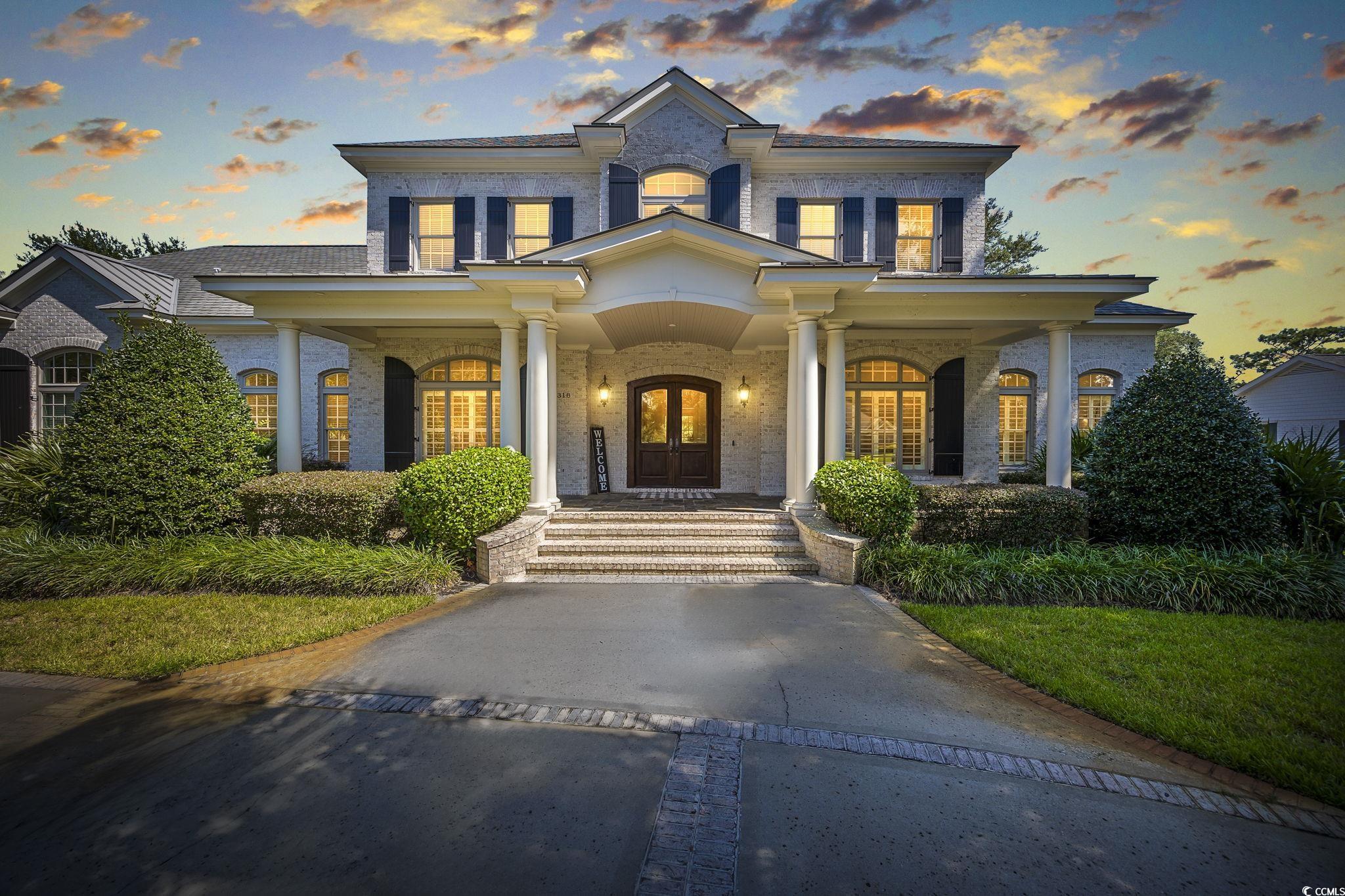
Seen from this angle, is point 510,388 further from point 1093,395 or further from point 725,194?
point 1093,395

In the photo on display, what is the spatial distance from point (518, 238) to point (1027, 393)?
12797 mm

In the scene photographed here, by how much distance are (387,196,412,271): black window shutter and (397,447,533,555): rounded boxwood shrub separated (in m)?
5.87

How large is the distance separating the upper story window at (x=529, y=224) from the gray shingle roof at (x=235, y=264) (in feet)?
16.4

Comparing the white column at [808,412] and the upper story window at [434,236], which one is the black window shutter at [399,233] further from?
the white column at [808,412]

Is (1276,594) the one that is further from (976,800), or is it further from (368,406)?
(368,406)

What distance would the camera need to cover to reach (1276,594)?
5.59m

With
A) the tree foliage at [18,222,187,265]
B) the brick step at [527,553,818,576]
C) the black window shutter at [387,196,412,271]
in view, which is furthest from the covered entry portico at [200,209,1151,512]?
the tree foliage at [18,222,187,265]

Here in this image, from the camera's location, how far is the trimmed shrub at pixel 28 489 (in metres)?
7.64

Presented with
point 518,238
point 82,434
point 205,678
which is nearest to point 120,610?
point 205,678

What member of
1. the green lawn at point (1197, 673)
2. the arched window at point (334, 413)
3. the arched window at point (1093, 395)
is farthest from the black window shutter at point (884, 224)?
the arched window at point (334, 413)

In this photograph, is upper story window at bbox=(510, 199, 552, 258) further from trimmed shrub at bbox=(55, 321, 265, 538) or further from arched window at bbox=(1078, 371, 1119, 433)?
arched window at bbox=(1078, 371, 1119, 433)

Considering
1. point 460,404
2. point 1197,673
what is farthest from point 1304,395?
point 460,404

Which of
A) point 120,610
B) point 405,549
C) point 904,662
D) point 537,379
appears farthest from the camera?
point 537,379

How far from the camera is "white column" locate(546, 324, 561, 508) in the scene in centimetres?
851
